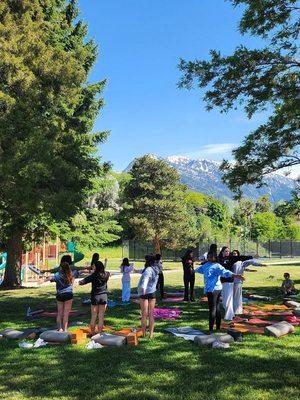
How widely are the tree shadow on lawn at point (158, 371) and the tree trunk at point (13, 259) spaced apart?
546 inches

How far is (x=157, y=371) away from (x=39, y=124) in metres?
14.0

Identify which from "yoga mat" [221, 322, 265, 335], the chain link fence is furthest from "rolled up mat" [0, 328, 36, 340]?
the chain link fence

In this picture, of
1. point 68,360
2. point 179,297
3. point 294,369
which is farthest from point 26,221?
point 294,369

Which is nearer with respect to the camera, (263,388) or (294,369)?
(263,388)

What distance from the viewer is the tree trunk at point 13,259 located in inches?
906

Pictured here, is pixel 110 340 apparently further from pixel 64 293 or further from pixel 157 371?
pixel 157 371

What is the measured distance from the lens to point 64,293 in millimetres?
10508

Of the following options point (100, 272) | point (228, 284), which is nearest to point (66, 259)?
point (100, 272)

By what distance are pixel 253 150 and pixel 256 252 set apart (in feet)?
162

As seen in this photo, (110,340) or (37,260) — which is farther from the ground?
(37,260)

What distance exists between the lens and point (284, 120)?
16453 millimetres

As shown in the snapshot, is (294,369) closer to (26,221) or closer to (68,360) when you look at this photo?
(68,360)

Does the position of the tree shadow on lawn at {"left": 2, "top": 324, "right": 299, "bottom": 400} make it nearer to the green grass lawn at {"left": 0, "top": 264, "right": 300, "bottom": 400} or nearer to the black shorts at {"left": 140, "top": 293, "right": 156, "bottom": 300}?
the green grass lawn at {"left": 0, "top": 264, "right": 300, "bottom": 400}

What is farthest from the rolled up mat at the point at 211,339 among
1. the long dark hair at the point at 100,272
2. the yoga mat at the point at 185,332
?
the long dark hair at the point at 100,272
